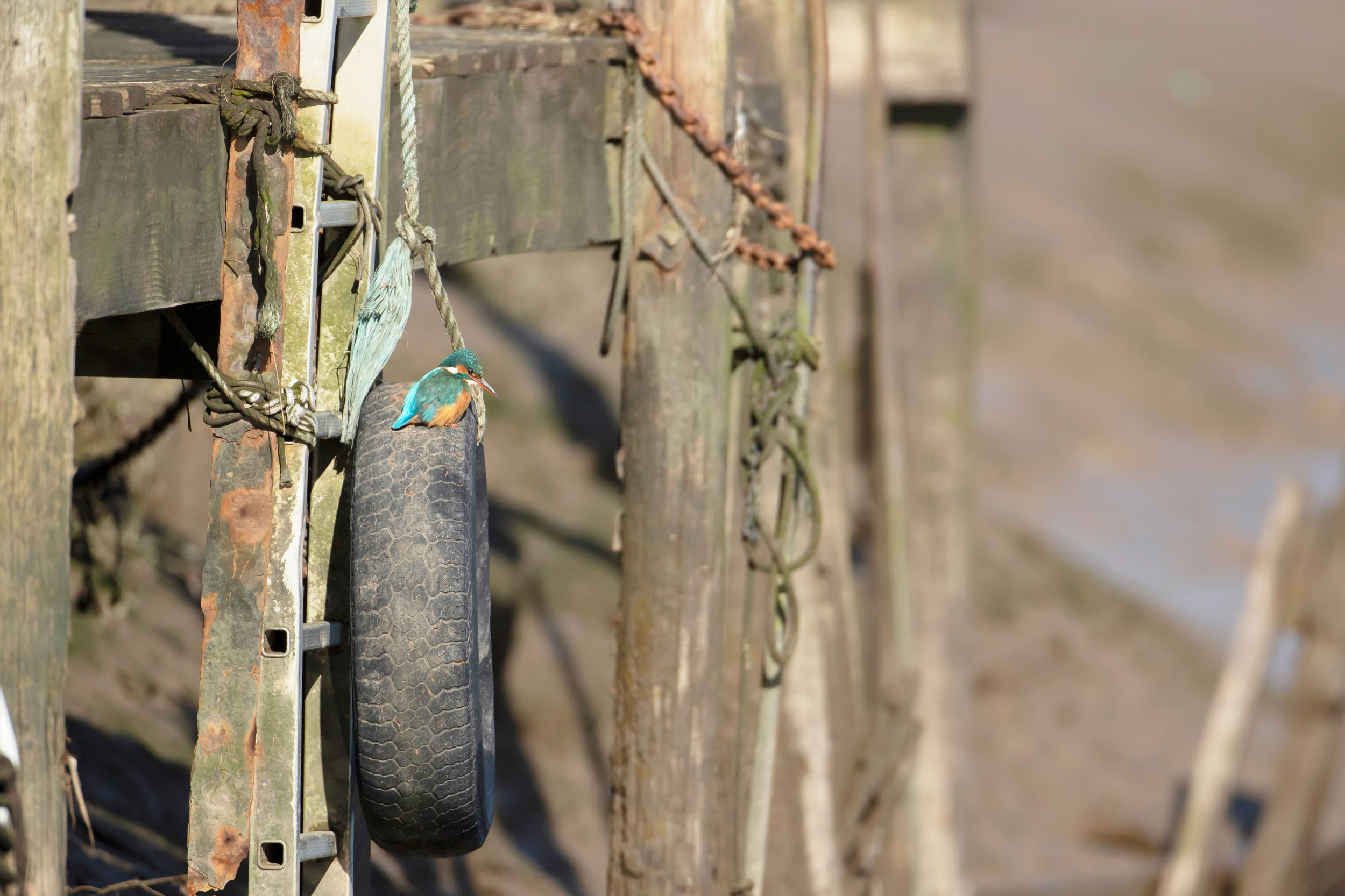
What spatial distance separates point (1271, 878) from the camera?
5551mm

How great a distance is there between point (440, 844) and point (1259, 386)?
13779mm

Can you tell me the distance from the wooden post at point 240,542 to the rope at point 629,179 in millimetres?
890

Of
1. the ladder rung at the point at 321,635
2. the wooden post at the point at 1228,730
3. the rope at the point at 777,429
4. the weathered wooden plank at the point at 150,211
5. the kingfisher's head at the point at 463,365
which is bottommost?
the wooden post at the point at 1228,730

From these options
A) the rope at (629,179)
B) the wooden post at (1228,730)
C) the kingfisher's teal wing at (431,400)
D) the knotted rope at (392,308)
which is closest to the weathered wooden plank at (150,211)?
the knotted rope at (392,308)

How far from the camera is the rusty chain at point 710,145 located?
258cm

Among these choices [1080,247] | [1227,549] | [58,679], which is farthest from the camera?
[1080,247]

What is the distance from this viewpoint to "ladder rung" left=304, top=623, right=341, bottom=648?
183 centimetres

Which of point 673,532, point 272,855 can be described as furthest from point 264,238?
point 673,532

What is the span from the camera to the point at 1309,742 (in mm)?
5465

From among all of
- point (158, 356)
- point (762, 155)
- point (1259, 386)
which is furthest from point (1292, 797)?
point (1259, 386)

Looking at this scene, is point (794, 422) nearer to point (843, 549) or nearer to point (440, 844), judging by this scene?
point (843, 549)

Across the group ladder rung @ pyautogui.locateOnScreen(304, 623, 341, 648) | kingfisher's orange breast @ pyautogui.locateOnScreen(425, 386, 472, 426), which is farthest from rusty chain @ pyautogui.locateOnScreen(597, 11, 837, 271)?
ladder rung @ pyautogui.locateOnScreen(304, 623, 341, 648)

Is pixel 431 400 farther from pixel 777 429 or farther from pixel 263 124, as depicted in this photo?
pixel 777 429

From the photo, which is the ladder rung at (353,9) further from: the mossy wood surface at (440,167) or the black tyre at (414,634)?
the black tyre at (414,634)
